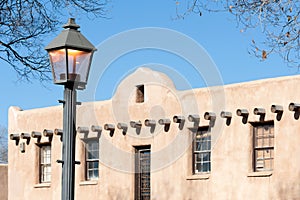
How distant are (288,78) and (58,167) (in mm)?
10578

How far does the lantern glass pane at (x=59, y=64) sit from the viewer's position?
8.97 metres

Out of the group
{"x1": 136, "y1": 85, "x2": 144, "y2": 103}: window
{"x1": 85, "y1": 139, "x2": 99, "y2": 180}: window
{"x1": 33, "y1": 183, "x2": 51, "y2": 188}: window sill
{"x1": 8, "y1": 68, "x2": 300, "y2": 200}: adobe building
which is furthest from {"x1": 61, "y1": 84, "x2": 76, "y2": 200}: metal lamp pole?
{"x1": 33, "y1": 183, "x2": 51, "y2": 188}: window sill

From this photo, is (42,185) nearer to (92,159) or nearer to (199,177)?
(92,159)

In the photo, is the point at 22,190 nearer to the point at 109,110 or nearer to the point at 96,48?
the point at 109,110

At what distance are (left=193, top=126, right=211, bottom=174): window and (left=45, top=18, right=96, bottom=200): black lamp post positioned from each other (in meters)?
15.1

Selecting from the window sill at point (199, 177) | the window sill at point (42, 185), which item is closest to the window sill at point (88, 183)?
the window sill at point (42, 185)

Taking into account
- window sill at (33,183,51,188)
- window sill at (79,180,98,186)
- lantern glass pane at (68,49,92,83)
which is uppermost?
lantern glass pane at (68,49,92,83)

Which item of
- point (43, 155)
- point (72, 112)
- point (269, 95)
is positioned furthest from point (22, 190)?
point (72, 112)

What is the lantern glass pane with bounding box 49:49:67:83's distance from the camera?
29.4 feet

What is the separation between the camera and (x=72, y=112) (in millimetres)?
8984

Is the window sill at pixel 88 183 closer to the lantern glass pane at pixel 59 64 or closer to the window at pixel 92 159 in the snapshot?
the window at pixel 92 159

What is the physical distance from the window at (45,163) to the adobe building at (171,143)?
4 cm

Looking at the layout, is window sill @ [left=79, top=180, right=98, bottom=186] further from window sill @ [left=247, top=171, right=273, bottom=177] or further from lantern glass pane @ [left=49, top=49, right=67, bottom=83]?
lantern glass pane @ [left=49, top=49, right=67, bottom=83]

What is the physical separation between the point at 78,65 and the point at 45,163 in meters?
21.2
